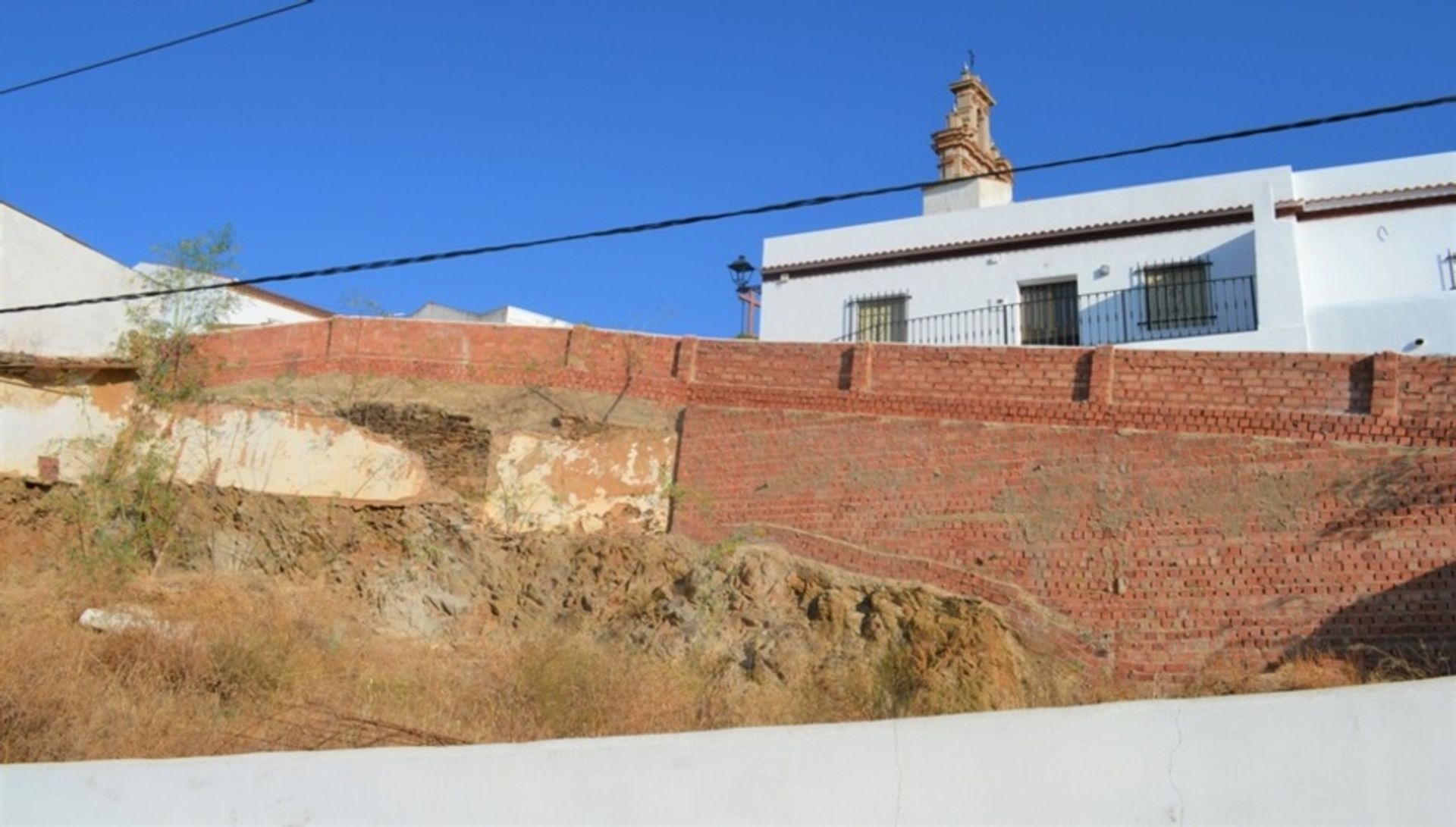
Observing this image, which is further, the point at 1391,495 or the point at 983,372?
the point at 983,372

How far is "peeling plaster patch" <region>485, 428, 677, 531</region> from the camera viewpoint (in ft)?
48.3

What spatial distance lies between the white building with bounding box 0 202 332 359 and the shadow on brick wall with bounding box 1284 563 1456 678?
14496mm

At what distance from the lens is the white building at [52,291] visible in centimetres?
1709

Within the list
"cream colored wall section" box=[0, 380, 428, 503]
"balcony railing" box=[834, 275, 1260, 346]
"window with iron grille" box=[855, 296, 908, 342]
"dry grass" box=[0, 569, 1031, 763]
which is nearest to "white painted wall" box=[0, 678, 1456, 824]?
"dry grass" box=[0, 569, 1031, 763]

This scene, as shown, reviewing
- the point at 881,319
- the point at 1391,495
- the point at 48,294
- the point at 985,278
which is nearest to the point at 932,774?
the point at 1391,495

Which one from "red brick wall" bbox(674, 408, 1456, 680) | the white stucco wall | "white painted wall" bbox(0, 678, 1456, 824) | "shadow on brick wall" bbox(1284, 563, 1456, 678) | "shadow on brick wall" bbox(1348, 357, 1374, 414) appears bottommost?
"white painted wall" bbox(0, 678, 1456, 824)

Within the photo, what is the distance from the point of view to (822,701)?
36.7 ft

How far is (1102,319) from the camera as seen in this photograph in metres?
17.8

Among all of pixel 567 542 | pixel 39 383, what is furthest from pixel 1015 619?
pixel 39 383

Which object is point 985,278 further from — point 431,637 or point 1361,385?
point 431,637

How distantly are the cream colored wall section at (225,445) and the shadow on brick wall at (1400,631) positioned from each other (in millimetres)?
9797

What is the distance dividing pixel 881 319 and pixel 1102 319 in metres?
3.29

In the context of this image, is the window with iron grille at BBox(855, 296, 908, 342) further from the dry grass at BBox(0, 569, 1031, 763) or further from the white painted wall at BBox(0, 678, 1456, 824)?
Answer: the white painted wall at BBox(0, 678, 1456, 824)

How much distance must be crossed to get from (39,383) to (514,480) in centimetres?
684
